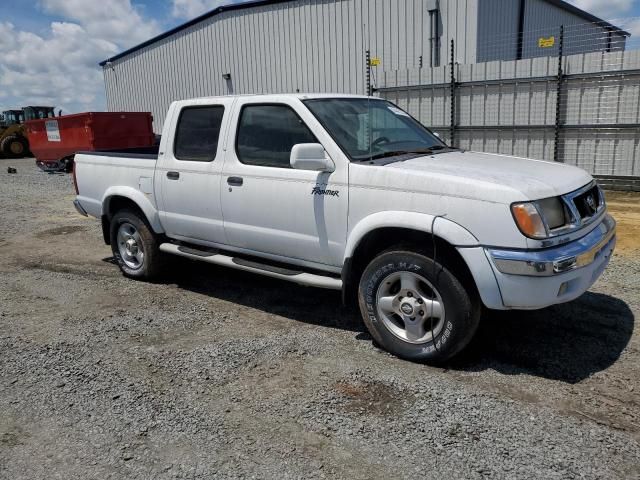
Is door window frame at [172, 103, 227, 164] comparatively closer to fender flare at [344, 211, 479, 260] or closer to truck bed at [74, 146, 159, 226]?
truck bed at [74, 146, 159, 226]

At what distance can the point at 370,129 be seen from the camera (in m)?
4.82

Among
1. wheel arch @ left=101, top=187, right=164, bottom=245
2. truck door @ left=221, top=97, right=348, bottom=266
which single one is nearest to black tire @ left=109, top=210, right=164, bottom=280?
wheel arch @ left=101, top=187, right=164, bottom=245

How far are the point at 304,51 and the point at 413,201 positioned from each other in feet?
53.0

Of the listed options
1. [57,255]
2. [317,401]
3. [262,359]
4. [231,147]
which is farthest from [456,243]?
[57,255]

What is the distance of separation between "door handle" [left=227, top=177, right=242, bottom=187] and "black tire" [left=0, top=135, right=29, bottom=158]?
2875 cm

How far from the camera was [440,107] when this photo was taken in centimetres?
1366

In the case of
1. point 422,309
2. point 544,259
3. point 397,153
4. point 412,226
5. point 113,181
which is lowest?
point 422,309

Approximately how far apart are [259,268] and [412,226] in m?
1.64

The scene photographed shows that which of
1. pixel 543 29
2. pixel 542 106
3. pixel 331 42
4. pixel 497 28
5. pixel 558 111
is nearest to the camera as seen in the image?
pixel 558 111

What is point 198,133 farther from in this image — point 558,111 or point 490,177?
point 558,111

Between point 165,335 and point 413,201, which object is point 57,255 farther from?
point 413,201

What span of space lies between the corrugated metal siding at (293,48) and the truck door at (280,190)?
1158 cm

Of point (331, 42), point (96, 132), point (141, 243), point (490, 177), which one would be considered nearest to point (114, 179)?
point (141, 243)

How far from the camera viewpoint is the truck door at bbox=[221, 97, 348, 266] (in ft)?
14.6
